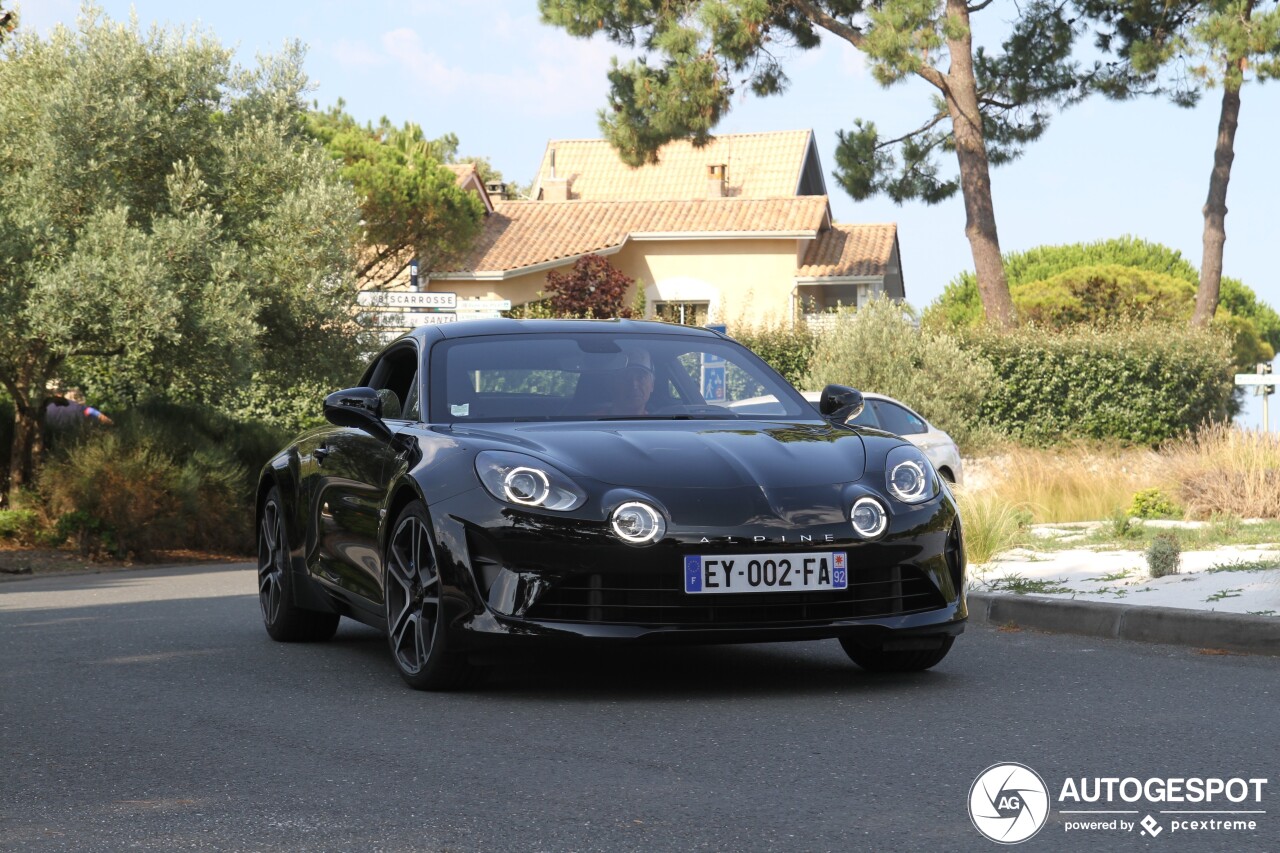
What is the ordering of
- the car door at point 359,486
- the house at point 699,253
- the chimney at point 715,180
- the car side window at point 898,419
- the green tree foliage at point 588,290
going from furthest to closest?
the chimney at point 715,180, the house at point 699,253, the green tree foliage at point 588,290, the car side window at point 898,419, the car door at point 359,486

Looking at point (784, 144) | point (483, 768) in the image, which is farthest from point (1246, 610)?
point (784, 144)

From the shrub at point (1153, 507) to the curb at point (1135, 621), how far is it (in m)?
6.64

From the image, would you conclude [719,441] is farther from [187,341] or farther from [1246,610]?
[187,341]

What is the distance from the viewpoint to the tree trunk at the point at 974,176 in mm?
32719

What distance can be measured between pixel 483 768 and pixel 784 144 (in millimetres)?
55683

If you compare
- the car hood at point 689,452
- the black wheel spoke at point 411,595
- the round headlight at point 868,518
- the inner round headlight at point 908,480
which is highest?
the car hood at point 689,452

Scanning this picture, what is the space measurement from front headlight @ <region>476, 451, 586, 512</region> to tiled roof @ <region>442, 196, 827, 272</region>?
3682 centimetres

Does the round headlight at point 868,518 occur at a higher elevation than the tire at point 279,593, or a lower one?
higher

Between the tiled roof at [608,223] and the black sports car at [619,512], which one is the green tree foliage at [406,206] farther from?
the black sports car at [619,512]

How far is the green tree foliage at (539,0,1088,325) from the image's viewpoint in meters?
31.3

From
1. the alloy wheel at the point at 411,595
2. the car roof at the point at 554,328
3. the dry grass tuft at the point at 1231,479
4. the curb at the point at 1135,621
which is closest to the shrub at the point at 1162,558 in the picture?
the curb at the point at 1135,621

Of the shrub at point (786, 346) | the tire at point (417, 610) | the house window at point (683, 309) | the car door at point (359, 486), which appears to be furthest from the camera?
the house window at point (683, 309)

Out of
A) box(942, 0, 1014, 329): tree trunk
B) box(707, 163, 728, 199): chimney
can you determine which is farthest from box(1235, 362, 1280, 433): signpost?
box(707, 163, 728, 199): chimney

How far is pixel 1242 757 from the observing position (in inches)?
207
